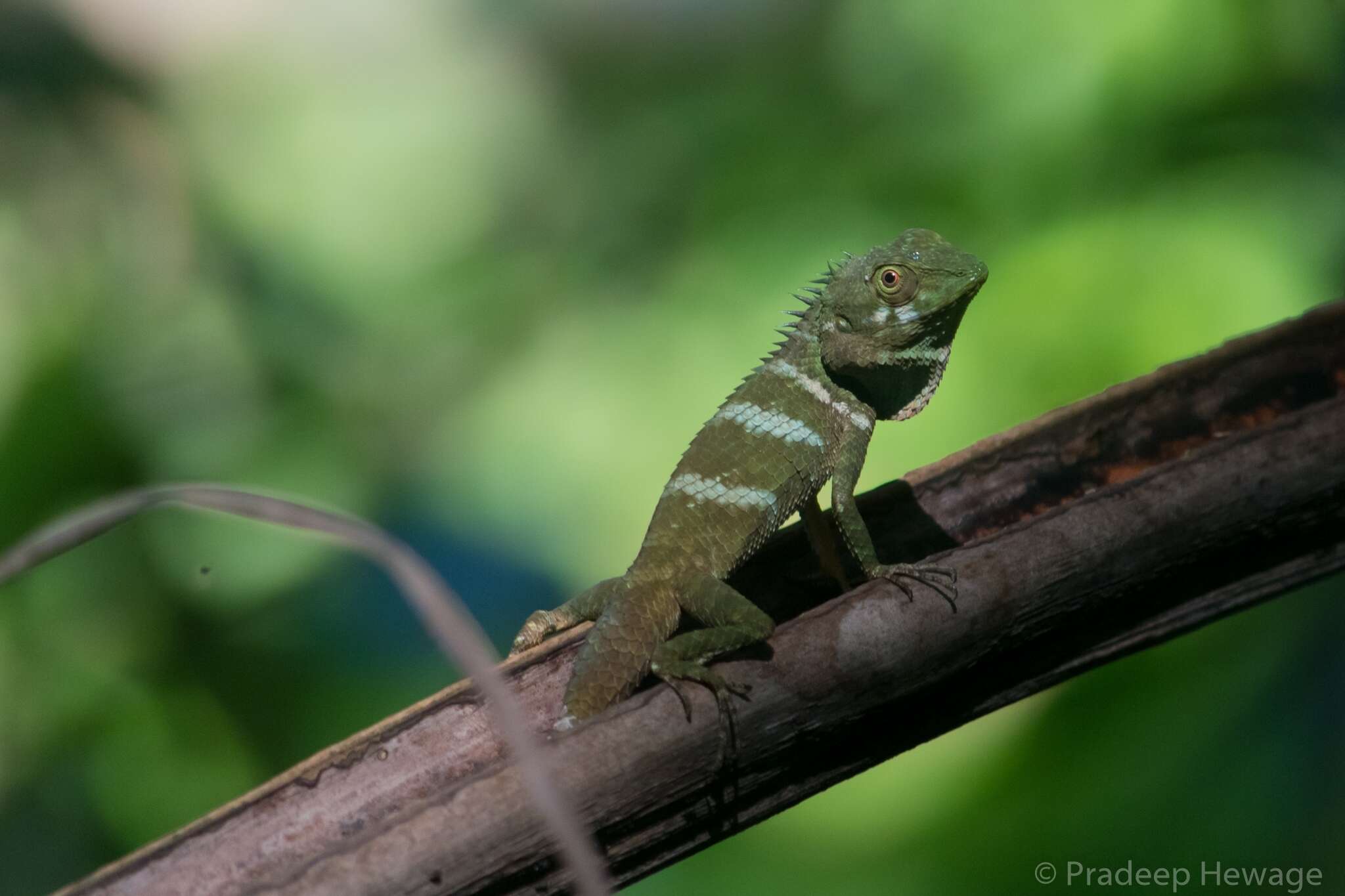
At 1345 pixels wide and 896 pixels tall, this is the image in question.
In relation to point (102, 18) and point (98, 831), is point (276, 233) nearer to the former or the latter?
point (102, 18)

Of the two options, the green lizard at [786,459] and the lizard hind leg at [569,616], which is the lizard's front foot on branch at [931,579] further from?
the lizard hind leg at [569,616]

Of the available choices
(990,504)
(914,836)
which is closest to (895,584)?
(990,504)

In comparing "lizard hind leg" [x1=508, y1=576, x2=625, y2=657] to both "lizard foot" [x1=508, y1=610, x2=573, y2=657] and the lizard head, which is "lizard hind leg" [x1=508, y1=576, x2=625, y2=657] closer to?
"lizard foot" [x1=508, y1=610, x2=573, y2=657]

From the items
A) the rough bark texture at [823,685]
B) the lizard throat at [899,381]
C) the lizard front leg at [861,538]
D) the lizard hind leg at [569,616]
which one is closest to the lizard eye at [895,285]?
the lizard throat at [899,381]

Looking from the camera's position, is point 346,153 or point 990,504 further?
point 346,153

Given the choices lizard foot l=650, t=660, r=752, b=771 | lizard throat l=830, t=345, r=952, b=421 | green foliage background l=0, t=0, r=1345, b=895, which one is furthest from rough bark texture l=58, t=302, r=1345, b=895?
green foliage background l=0, t=0, r=1345, b=895
